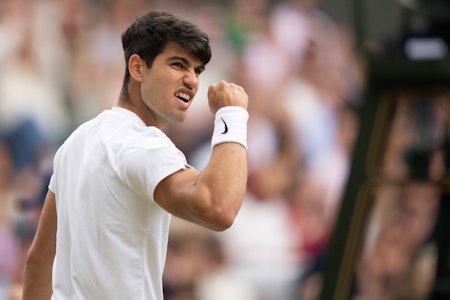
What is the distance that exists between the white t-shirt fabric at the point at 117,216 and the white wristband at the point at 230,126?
115 mm

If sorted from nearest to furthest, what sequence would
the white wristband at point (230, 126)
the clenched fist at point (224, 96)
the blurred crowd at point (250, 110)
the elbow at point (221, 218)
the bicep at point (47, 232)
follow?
the elbow at point (221, 218) → the white wristband at point (230, 126) → the clenched fist at point (224, 96) → the bicep at point (47, 232) → the blurred crowd at point (250, 110)

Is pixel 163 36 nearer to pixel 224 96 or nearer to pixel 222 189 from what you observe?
pixel 224 96

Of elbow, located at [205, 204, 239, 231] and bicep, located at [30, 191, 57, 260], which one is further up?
elbow, located at [205, 204, 239, 231]

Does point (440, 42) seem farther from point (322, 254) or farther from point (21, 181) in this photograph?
point (21, 181)

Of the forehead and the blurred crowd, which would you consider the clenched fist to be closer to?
the forehead

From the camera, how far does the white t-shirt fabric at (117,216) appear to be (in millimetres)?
2971

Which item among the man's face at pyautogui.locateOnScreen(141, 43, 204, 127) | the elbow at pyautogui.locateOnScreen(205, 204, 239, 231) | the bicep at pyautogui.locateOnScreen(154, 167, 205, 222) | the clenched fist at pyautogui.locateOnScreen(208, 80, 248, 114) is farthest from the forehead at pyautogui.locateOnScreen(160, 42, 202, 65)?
the elbow at pyautogui.locateOnScreen(205, 204, 239, 231)

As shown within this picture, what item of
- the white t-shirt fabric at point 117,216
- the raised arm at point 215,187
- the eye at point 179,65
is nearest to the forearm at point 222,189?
the raised arm at point 215,187

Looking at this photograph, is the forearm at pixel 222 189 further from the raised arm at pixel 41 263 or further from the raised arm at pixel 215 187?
the raised arm at pixel 41 263

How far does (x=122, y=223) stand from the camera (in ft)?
9.89

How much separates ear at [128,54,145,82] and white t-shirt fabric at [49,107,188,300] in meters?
0.10

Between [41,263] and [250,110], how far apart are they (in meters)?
6.23

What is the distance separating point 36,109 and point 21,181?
64cm

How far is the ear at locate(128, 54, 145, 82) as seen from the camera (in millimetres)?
3150
